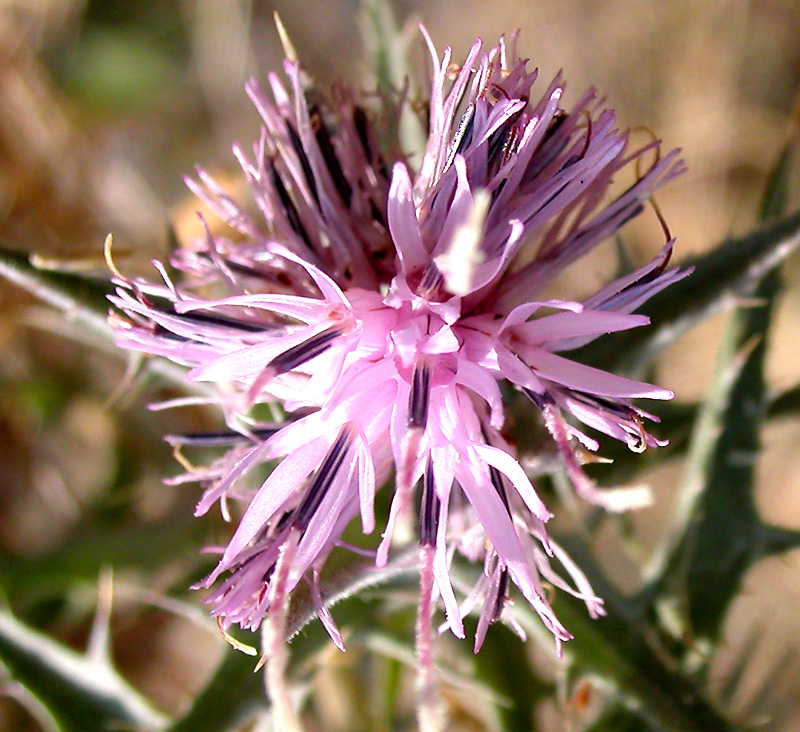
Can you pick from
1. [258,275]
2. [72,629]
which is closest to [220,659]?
[258,275]

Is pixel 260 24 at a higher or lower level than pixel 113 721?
Result: higher

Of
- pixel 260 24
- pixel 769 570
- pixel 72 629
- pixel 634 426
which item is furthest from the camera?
pixel 260 24

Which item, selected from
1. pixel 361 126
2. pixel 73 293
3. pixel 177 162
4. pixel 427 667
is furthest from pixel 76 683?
pixel 177 162

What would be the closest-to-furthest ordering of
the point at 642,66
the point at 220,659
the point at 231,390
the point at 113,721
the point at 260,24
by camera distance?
the point at 231,390
the point at 220,659
the point at 113,721
the point at 642,66
the point at 260,24

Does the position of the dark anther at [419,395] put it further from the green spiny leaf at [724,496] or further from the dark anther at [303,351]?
the green spiny leaf at [724,496]

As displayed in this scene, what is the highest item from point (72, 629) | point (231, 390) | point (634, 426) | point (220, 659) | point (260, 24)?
point (260, 24)

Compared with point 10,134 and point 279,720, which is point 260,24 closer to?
point 10,134

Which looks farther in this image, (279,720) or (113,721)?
(113,721)
